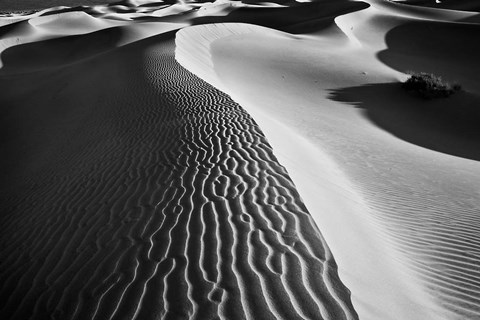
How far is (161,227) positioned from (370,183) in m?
4.37

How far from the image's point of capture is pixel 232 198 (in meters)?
4.80

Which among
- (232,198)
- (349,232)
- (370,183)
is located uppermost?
(232,198)

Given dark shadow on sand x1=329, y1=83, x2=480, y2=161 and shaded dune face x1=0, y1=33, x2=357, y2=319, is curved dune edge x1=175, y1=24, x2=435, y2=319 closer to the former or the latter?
shaded dune face x1=0, y1=33, x2=357, y2=319

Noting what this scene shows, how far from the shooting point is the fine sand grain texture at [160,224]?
325cm

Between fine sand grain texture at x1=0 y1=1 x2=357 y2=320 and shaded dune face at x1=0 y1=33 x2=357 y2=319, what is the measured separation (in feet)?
0.05

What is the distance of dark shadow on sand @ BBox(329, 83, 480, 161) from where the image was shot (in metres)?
10.8

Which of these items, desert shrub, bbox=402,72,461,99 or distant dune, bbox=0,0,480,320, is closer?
distant dune, bbox=0,0,480,320

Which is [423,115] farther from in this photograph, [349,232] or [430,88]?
[349,232]

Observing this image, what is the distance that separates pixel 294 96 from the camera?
1366 cm

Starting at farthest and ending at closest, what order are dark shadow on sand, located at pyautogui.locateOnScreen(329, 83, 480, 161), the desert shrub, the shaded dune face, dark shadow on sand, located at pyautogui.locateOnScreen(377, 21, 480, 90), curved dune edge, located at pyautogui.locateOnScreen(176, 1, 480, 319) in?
dark shadow on sand, located at pyautogui.locateOnScreen(377, 21, 480, 90) < the desert shrub < dark shadow on sand, located at pyautogui.locateOnScreen(329, 83, 480, 161) < curved dune edge, located at pyautogui.locateOnScreen(176, 1, 480, 319) < the shaded dune face

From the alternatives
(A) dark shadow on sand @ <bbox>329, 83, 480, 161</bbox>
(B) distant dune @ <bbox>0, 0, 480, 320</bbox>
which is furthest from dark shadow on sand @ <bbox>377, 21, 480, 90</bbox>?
(B) distant dune @ <bbox>0, 0, 480, 320</bbox>

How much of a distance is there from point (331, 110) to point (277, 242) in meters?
9.39

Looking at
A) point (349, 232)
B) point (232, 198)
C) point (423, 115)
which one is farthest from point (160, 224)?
point (423, 115)

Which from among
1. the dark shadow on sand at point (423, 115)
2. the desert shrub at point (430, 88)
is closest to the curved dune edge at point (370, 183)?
the dark shadow on sand at point (423, 115)
